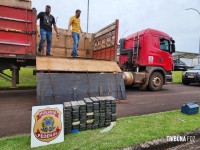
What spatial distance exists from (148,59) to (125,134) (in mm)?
6935

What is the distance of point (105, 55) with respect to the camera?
9273mm

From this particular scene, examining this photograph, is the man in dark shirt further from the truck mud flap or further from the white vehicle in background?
the white vehicle in background

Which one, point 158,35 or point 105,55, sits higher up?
point 158,35

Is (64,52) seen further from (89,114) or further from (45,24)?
(89,114)

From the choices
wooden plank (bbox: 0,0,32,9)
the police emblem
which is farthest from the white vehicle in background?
the police emblem

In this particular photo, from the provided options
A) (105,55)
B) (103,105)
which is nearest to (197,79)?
(105,55)

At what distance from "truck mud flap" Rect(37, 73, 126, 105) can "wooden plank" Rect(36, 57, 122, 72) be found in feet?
0.62

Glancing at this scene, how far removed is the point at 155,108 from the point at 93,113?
2.85 meters

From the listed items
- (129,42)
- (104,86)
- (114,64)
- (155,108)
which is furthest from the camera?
(129,42)

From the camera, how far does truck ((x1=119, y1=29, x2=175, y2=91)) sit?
10492 millimetres

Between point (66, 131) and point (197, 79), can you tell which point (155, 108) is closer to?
point (66, 131)

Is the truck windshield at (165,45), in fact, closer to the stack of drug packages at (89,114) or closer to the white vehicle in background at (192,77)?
the white vehicle in background at (192,77)

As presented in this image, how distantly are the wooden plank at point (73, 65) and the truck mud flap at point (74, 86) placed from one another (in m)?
0.19

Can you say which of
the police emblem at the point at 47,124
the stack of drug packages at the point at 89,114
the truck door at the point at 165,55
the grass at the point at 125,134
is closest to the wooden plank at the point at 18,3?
the stack of drug packages at the point at 89,114
